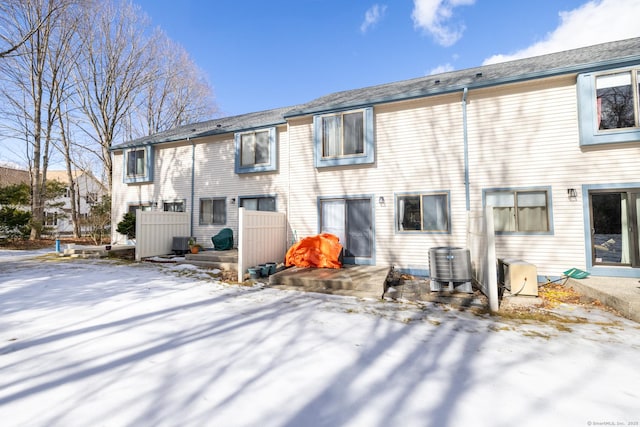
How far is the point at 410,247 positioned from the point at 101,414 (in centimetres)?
718

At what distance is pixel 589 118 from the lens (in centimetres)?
630

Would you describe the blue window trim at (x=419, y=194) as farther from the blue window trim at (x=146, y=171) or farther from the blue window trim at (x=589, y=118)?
the blue window trim at (x=146, y=171)

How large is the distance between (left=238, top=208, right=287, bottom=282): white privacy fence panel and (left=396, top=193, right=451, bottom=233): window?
12.5ft

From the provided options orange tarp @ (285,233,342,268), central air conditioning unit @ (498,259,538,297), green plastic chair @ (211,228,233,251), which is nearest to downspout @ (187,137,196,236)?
green plastic chair @ (211,228,233,251)

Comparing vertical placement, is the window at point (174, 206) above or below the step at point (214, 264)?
above

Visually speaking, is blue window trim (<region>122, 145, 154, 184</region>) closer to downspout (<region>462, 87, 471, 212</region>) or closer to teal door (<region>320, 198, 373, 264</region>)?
teal door (<region>320, 198, 373, 264</region>)

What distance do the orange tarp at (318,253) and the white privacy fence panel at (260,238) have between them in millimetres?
782

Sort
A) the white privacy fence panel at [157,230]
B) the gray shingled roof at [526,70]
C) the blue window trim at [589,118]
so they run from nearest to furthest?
the blue window trim at [589,118]
the gray shingled roof at [526,70]
the white privacy fence panel at [157,230]

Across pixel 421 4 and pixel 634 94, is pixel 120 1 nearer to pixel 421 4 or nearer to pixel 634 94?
pixel 421 4

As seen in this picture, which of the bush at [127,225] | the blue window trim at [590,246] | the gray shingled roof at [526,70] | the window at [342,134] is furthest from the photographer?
the bush at [127,225]

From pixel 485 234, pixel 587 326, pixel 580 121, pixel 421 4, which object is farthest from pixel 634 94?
pixel 421 4

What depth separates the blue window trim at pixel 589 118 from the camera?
243 inches

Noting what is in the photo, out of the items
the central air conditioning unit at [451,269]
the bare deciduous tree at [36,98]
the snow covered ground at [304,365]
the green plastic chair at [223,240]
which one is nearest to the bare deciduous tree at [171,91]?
the bare deciduous tree at [36,98]

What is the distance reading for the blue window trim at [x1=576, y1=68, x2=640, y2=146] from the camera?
6.17 meters
